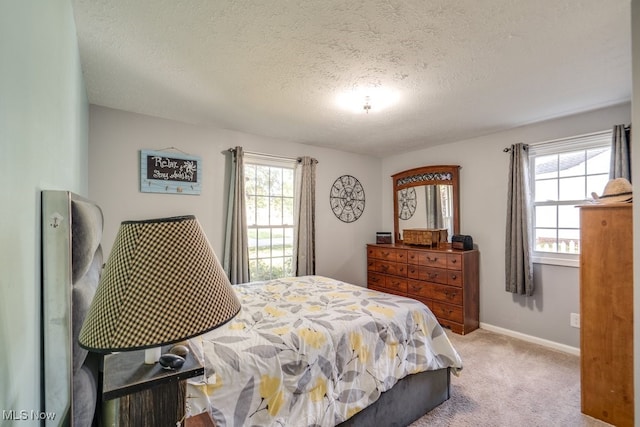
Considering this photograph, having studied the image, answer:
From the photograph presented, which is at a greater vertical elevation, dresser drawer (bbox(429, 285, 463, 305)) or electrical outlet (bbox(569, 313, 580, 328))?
dresser drawer (bbox(429, 285, 463, 305))

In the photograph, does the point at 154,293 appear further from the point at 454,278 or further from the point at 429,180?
the point at 429,180

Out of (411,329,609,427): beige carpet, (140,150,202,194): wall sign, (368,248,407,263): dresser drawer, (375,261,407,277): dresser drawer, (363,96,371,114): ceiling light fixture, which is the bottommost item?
(411,329,609,427): beige carpet

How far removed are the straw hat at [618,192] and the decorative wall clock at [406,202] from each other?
2487 mm

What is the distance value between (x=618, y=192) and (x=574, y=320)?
1.68 metres

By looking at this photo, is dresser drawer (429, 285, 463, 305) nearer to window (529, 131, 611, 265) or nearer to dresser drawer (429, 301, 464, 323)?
dresser drawer (429, 301, 464, 323)

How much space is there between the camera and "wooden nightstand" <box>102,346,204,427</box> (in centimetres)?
74

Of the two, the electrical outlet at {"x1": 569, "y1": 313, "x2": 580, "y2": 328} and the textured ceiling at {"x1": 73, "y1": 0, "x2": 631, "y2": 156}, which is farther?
the electrical outlet at {"x1": 569, "y1": 313, "x2": 580, "y2": 328}

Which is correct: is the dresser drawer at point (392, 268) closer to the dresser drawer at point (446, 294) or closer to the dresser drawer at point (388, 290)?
the dresser drawer at point (388, 290)

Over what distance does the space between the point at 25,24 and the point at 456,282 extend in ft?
12.8

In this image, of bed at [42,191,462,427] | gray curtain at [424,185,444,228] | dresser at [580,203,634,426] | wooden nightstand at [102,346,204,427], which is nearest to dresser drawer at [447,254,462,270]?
gray curtain at [424,185,444,228]

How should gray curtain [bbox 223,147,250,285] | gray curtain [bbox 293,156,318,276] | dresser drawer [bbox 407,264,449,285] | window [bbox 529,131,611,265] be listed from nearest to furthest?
1. window [bbox 529,131,611,265]
2. gray curtain [bbox 223,147,250,285]
3. dresser drawer [bbox 407,264,449,285]
4. gray curtain [bbox 293,156,318,276]

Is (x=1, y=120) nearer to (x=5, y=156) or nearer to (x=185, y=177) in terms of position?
(x=5, y=156)

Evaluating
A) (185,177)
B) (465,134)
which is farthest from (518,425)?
(185,177)

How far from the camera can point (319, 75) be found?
2145 millimetres
